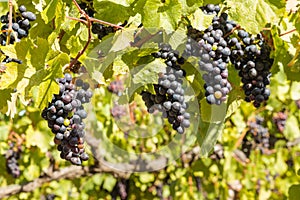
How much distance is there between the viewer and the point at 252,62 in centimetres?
140

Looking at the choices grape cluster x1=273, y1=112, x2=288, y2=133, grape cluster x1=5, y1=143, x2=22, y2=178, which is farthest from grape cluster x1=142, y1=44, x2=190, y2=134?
grape cluster x1=273, y1=112, x2=288, y2=133

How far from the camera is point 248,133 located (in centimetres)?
392

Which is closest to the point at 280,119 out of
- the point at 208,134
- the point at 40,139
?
the point at 40,139

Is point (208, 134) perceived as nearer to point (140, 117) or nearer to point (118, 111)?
point (118, 111)

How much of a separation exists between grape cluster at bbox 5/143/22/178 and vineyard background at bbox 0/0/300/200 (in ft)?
0.12

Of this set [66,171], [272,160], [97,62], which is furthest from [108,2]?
[272,160]

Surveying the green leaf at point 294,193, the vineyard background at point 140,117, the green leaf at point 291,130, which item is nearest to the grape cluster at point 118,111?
the vineyard background at point 140,117

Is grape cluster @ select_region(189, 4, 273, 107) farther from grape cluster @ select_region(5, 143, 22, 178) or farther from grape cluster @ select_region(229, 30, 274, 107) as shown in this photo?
grape cluster @ select_region(5, 143, 22, 178)

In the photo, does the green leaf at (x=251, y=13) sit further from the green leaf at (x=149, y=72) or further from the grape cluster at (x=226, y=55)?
the green leaf at (x=149, y=72)

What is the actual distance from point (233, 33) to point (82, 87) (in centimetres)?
44

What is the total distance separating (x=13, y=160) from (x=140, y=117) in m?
0.96

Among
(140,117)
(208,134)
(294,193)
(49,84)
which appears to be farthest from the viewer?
(140,117)

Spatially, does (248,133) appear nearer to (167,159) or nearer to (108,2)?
(167,159)

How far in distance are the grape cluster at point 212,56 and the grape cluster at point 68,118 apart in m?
0.30
